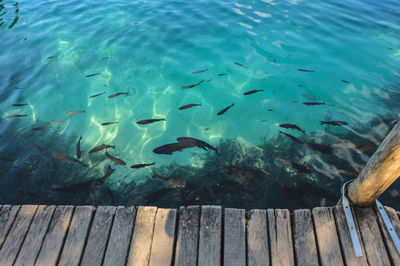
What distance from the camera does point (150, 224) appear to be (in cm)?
284

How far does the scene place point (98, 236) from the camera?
2.77 m

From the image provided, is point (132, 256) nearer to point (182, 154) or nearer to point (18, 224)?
point (18, 224)

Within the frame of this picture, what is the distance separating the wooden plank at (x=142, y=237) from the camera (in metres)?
2.56

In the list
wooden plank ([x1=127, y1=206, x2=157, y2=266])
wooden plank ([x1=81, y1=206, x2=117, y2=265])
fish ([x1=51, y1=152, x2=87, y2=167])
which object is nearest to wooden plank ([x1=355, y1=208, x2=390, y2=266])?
wooden plank ([x1=127, y1=206, x2=157, y2=266])

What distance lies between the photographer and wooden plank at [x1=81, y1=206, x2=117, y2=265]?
2.59 meters

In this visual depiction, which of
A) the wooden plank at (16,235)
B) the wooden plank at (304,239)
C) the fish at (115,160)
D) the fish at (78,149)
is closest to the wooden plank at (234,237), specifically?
the wooden plank at (304,239)

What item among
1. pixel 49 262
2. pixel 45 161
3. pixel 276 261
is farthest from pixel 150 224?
pixel 45 161

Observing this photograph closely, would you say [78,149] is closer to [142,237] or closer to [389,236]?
[142,237]

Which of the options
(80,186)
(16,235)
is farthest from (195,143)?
(16,235)

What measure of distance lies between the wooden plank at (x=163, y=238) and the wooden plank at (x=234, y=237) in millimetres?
641

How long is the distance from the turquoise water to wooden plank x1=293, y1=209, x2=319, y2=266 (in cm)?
103

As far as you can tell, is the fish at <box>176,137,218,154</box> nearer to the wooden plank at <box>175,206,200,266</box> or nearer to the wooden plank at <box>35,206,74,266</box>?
the wooden plank at <box>175,206,200,266</box>

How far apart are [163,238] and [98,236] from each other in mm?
800

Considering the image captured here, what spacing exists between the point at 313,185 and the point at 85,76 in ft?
21.8
